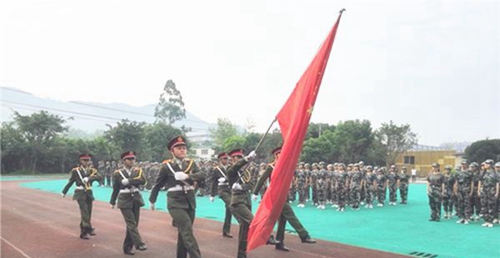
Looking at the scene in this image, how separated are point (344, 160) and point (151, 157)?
2366 centimetres

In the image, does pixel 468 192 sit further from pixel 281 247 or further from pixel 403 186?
pixel 281 247

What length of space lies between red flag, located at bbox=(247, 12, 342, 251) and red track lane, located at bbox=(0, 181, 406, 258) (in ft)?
8.11

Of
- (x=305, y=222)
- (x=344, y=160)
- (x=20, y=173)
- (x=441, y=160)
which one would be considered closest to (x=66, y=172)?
(x=20, y=173)

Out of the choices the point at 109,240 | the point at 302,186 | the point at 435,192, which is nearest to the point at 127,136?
the point at 302,186

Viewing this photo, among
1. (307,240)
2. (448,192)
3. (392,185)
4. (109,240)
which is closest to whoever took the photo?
(307,240)

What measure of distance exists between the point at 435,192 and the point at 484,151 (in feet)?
66.5

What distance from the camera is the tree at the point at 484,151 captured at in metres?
28.4

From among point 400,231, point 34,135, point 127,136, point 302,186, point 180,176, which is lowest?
point 400,231

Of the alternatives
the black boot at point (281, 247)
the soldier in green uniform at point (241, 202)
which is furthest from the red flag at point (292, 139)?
the black boot at point (281, 247)

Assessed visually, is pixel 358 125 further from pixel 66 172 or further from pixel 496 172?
pixel 66 172

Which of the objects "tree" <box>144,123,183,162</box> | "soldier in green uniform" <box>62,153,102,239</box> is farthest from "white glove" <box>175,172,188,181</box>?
"tree" <box>144,123,183,162</box>

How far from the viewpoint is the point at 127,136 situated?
46094 millimetres

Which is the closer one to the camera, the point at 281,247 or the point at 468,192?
the point at 281,247

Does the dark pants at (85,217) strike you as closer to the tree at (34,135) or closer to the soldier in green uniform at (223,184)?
the soldier in green uniform at (223,184)
